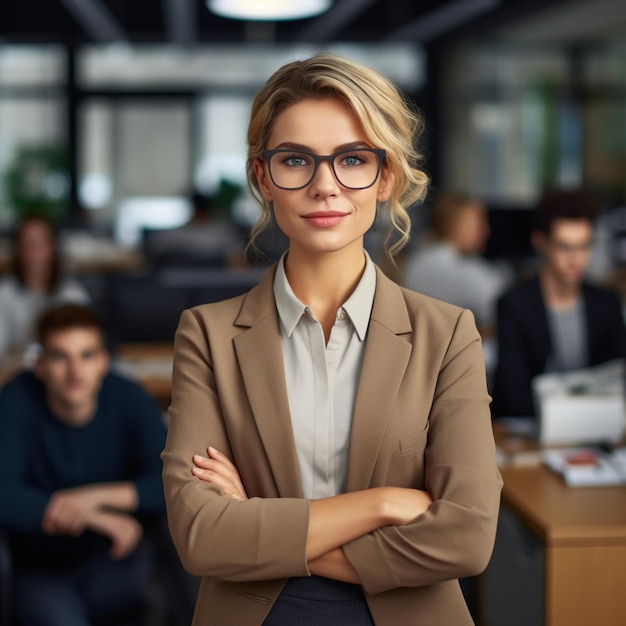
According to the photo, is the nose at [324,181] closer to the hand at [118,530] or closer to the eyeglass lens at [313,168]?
the eyeglass lens at [313,168]

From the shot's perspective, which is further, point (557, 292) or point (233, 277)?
point (233, 277)

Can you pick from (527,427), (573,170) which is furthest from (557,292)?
(573,170)

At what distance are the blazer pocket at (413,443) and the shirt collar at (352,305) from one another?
149mm

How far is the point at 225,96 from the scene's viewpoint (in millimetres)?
14148

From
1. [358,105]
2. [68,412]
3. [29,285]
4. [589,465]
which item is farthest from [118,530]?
[29,285]

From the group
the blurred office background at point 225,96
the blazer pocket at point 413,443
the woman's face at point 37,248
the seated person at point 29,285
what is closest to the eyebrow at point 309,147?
the blazer pocket at point 413,443

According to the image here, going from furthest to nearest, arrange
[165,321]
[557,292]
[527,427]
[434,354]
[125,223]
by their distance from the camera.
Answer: [125,223], [165,321], [557,292], [527,427], [434,354]

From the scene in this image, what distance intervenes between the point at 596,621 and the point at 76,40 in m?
12.8

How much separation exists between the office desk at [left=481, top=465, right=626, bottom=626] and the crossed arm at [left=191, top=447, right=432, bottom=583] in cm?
112

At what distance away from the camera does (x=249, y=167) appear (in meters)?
1.31

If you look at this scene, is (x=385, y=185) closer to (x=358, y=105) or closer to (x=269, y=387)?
(x=358, y=105)

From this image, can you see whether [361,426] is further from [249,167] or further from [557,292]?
[557,292]

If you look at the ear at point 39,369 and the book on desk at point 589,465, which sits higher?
the ear at point 39,369

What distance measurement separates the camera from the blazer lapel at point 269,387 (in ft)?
4.12
